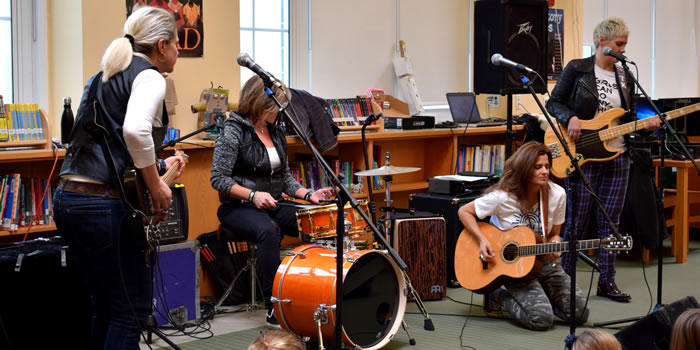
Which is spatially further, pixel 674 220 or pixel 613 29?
pixel 674 220

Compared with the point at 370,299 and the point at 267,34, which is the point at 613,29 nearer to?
the point at 370,299

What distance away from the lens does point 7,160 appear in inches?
156

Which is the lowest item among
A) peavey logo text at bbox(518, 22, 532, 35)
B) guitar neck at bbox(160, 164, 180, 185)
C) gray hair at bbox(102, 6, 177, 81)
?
guitar neck at bbox(160, 164, 180, 185)

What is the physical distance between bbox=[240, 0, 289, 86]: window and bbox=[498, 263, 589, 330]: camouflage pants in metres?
2.53

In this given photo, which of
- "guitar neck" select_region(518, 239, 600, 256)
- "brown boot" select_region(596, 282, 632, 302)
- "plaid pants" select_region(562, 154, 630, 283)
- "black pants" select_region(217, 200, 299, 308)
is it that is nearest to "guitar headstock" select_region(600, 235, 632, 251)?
"guitar neck" select_region(518, 239, 600, 256)

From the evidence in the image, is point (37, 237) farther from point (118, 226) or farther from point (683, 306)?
point (683, 306)

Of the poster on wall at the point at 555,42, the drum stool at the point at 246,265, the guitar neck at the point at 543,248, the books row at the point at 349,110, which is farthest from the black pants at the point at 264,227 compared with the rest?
the poster on wall at the point at 555,42

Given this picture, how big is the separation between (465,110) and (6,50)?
3523mm

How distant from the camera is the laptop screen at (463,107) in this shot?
641cm

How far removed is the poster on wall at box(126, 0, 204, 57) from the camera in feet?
15.6

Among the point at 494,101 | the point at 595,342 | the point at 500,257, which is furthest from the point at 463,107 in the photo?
the point at 595,342

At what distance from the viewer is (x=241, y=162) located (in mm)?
4414

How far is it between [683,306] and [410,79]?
377 cm

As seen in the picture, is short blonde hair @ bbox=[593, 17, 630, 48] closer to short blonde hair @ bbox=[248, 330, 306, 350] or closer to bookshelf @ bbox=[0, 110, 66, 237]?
bookshelf @ bbox=[0, 110, 66, 237]
